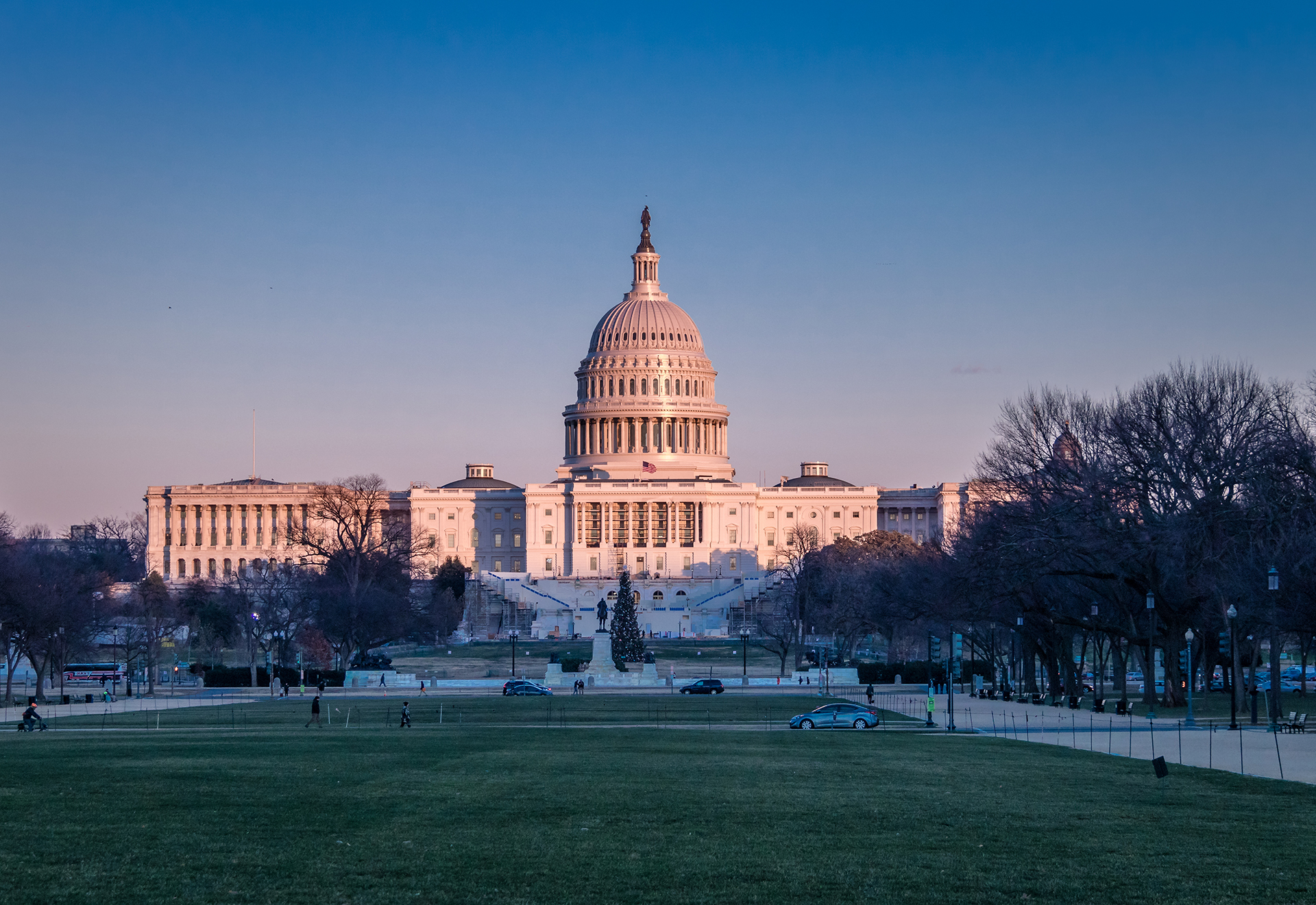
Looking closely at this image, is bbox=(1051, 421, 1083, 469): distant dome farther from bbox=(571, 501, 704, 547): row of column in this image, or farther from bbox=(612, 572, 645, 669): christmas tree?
bbox=(571, 501, 704, 547): row of column

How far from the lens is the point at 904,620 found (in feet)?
316

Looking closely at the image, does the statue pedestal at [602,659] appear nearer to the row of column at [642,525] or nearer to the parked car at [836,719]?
the parked car at [836,719]

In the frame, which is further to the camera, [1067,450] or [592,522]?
[592,522]

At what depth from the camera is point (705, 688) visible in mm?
83938

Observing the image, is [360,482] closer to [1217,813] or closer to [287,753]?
[287,753]

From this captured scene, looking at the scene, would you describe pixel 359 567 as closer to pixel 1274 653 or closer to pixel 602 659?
pixel 602 659

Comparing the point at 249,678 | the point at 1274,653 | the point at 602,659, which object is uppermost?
the point at 1274,653

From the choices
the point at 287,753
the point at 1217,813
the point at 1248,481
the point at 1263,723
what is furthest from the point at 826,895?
the point at 1248,481

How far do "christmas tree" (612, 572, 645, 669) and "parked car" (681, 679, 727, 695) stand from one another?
18.0 metres

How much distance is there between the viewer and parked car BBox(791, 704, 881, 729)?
53594 millimetres

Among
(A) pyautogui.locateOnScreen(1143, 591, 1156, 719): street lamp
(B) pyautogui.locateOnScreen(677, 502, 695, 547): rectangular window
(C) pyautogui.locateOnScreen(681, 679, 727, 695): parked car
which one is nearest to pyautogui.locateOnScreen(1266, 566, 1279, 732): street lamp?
(A) pyautogui.locateOnScreen(1143, 591, 1156, 719): street lamp

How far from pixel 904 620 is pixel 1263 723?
4293cm

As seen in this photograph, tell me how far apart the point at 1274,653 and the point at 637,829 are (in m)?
31.2

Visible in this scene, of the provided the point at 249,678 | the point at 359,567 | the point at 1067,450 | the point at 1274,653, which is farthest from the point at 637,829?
the point at 359,567
